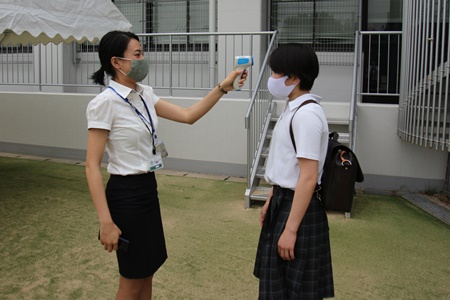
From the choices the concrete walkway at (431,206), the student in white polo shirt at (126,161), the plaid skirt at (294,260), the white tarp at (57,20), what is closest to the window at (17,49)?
the white tarp at (57,20)

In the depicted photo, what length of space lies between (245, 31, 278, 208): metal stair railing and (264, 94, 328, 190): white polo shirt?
120 inches

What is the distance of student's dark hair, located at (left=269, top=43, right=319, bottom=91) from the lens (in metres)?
2.02

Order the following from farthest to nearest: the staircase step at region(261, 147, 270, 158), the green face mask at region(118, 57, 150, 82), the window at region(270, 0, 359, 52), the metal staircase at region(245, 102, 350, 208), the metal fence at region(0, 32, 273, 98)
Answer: the window at region(270, 0, 359, 52), the metal fence at region(0, 32, 273, 98), the staircase step at region(261, 147, 270, 158), the metal staircase at region(245, 102, 350, 208), the green face mask at region(118, 57, 150, 82)

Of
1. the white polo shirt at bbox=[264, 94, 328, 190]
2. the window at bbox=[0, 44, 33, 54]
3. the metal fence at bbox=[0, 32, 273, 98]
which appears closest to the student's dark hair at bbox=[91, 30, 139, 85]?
the white polo shirt at bbox=[264, 94, 328, 190]

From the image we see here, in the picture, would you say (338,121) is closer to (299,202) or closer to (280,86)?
(280,86)

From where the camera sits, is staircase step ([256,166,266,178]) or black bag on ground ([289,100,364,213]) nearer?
black bag on ground ([289,100,364,213])

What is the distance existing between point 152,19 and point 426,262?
257 inches

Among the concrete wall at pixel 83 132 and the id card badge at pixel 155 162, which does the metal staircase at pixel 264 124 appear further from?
the id card badge at pixel 155 162

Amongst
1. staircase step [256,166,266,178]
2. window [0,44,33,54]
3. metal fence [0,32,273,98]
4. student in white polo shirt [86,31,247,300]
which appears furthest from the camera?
window [0,44,33,54]

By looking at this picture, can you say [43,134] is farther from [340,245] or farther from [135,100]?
[135,100]

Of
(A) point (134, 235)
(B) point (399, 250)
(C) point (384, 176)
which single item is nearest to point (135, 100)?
(A) point (134, 235)

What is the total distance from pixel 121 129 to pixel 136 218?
42 cm

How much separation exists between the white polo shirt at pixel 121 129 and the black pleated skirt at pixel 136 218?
6 cm

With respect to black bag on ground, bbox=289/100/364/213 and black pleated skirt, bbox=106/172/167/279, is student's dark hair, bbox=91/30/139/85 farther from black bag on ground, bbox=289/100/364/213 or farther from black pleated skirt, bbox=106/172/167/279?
black bag on ground, bbox=289/100/364/213
